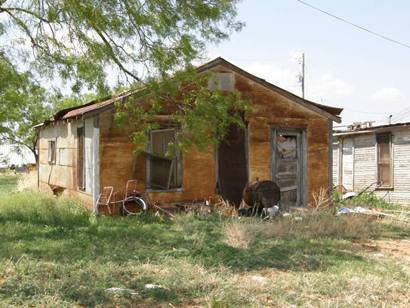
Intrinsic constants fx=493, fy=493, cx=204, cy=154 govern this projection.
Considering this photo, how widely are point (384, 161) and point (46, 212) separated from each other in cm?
1322

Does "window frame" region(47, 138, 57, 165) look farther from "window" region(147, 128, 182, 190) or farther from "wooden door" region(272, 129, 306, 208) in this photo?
"wooden door" region(272, 129, 306, 208)

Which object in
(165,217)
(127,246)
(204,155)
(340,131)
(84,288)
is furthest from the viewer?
(340,131)

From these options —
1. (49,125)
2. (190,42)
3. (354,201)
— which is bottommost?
(354,201)

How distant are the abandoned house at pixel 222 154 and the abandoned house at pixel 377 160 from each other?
4.41m

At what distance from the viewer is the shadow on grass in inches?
303

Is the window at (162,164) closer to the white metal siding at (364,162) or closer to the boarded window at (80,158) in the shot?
the boarded window at (80,158)

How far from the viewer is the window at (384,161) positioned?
1900 cm

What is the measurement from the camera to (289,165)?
1502 cm

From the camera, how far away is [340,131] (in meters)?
21.8

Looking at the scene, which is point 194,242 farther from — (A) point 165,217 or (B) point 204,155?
(B) point 204,155

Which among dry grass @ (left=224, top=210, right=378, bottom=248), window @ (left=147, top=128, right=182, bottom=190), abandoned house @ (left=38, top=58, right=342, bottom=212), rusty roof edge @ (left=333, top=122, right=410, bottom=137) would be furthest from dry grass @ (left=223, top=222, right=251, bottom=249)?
rusty roof edge @ (left=333, top=122, right=410, bottom=137)

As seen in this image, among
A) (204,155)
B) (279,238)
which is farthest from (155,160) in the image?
(279,238)

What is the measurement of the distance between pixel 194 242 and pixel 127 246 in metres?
1.20

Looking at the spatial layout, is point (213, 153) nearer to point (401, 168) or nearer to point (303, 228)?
point (303, 228)
